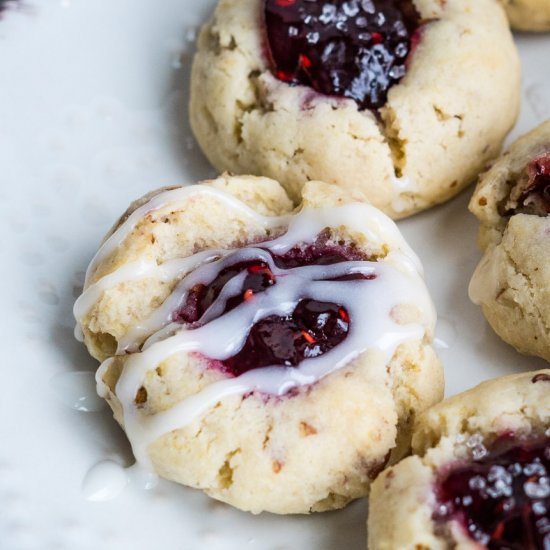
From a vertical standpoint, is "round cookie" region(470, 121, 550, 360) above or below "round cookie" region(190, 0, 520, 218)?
below

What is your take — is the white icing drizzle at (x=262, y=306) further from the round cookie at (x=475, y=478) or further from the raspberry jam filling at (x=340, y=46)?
the raspberry jam filling at (x=340, y=46)

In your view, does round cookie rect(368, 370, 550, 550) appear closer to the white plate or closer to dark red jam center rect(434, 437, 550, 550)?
dark red jam center rect(434, 437, 550, 550)

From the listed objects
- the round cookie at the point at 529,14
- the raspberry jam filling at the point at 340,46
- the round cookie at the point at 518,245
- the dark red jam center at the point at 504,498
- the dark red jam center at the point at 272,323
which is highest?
the raspberry jam filling at the point at 340,46

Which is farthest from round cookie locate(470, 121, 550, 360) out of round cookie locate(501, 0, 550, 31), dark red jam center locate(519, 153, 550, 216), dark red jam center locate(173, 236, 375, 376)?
round cookie locate(501, 0, 550, 31)

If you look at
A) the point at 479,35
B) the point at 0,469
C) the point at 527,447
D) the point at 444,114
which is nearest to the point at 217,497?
the point at 0,469

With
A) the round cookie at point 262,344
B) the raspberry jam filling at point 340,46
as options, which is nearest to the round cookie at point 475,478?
the round cookie at point 262,344

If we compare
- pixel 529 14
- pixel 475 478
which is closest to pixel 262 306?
pixel 475 478

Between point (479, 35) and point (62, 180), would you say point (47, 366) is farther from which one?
point (479, 35)
